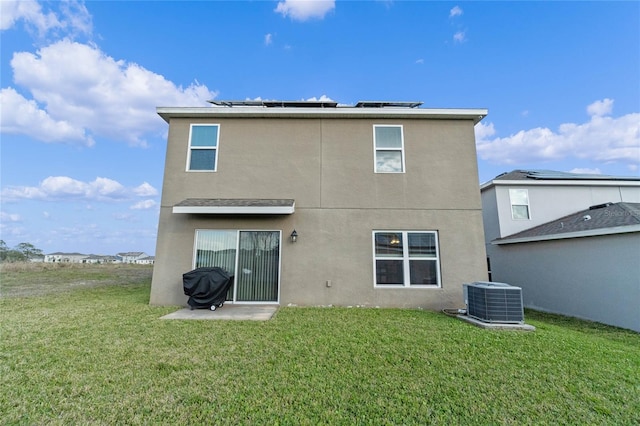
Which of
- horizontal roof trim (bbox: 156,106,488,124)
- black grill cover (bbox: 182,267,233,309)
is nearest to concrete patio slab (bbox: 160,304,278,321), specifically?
black grill cover (bbox: 182,267,233,309)

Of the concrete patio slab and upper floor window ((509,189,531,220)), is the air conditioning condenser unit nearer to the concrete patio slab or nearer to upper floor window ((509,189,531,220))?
the concrete patio slab

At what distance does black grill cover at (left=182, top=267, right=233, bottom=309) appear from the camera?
6977 millimetres

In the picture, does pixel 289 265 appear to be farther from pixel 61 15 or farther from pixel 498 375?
pixel 61 15

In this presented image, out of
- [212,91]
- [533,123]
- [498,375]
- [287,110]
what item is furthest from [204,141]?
[533,123]

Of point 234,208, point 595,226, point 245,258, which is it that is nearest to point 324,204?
point 234,208

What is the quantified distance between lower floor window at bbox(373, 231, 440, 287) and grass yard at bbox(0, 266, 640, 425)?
1.99 meters

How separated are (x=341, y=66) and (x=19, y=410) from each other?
1400 cm

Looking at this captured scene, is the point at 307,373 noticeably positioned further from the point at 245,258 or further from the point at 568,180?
the point at 568,180

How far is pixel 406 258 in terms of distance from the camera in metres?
7.79

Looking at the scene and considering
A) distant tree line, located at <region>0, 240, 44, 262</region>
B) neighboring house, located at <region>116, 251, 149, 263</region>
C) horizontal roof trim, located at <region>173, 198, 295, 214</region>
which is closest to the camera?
horizontal roof trim, located at <region>173, 198, 295, 214</region>

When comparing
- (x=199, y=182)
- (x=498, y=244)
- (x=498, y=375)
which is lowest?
(x=498, y=375)

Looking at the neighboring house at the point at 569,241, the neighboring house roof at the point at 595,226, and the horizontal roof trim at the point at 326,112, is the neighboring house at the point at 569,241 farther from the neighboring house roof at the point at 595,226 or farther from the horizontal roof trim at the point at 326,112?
the horizontal roof trim at the point at 326,112

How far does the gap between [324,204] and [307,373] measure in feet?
16.8

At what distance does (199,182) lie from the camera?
319 inches
